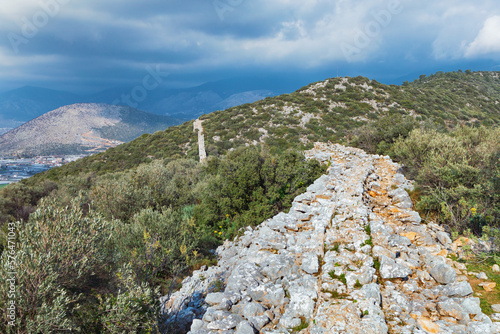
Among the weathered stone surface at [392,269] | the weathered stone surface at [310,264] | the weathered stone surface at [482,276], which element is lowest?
the weathered stone surface at [482,276]

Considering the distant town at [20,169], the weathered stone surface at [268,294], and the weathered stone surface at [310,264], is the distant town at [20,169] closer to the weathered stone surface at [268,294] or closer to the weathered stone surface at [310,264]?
the weathered stone surface at [268,294]

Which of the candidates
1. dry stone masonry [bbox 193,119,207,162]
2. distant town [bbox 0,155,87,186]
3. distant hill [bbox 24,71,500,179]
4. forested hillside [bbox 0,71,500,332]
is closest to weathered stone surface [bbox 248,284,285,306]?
forested hillside [bbox 0,71,500,332]

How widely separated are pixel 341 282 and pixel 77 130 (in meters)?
158

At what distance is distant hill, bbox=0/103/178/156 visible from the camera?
104m

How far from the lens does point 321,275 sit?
17.5 feet

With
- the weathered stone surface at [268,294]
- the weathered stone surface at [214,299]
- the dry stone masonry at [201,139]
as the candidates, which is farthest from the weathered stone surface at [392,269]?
the dry stone masonry at [201,139]

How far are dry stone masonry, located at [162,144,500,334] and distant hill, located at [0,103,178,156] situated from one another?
113882 mm

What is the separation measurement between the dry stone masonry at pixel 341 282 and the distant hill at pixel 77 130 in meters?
114

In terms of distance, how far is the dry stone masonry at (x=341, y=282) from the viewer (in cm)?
405

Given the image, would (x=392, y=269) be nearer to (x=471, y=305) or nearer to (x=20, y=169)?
(x=471, y=305)

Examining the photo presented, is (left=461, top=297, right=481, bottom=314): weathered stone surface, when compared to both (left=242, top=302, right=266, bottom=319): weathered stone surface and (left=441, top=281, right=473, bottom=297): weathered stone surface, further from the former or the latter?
(left=242, top=302, right=266, bottom=319): weathered stone surface

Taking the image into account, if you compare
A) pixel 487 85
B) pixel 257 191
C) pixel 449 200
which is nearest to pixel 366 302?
pixel 449 200

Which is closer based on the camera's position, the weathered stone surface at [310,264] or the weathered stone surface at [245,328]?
the weathered stone surface at [245,328]

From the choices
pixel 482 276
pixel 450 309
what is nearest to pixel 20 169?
pixel 450 309
